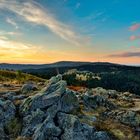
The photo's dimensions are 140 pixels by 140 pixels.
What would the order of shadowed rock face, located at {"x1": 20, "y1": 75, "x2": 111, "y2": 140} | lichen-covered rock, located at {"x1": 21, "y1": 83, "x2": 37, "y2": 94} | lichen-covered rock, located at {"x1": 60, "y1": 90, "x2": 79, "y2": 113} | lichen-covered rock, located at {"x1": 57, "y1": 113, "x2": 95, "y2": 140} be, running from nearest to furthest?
lichen-covered rock, located at {"x1": 57, "y1": 113, "x2": 95, "y2": 140}, shadowed rock face, located at {"x1": 20, "y1": 75, "x2": 111, "y2": 140}, lichen-covered rock, located at {"x1": 60, "y1": 90, "x2": 79, "y2": 113}, lichen-covered rock, located at {"x1": 21, "y1": 83, "x2": 37, "y2": 94}

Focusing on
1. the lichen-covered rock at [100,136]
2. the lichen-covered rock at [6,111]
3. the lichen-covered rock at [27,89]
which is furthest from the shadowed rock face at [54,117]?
the lichen-covered rock at [27,89]

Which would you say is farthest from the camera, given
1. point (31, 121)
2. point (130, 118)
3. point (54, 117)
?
point (130, 118)

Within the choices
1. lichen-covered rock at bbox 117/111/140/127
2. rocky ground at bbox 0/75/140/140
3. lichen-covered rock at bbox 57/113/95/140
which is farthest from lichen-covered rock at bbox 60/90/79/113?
lichen-covered rock at bbox 117/111/140/127

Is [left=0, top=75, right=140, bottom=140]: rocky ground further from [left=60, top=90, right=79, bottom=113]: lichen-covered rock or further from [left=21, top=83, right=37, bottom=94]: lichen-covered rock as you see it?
[left=21, top=83, right=37, bottom=94]: lichen-covered rock

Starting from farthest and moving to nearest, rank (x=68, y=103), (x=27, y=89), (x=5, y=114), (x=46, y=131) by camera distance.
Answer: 1. (x=27, y=89)
2. (x=68, y=103)
3. (x=5, y=114)
4. (x=46, y=131)

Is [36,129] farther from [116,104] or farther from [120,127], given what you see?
[116,104]

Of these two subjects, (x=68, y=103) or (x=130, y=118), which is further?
(x=130, y=118)

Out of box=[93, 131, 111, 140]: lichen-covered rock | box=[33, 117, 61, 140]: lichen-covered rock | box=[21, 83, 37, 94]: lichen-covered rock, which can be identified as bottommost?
box=[93, 131, 111, 140]: lichen-covered rock

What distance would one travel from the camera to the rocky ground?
33.8 meters

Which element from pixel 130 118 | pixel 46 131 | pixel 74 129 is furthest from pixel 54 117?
pixel 130 118

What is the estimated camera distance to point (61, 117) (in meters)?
36.0

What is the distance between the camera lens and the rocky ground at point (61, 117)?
33.8 m

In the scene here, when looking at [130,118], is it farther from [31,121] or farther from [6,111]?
[6,111]

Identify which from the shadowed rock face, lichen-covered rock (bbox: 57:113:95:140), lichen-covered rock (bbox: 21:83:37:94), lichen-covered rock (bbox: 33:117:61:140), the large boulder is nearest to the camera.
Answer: lichen-covered rock (bbox: 33:117:61:140)
